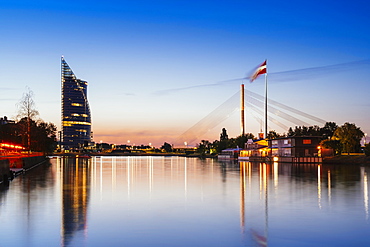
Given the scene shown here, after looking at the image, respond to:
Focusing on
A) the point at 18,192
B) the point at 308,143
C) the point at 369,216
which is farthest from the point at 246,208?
the point at 308,143

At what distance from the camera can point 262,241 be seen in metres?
14.0

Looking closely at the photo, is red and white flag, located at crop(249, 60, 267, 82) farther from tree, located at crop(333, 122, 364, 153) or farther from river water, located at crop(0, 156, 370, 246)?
river water, located at crop(0, 156, 370, 246)

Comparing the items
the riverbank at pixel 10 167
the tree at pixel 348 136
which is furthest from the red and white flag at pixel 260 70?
the riverbank at pixel 10 167

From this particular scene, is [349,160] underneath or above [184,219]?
underneath

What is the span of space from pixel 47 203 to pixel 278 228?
1423 centimetres

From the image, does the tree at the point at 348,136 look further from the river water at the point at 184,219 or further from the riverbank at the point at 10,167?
the riverbank at the point at 10,167

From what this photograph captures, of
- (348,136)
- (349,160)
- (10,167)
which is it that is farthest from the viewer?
(348,136)

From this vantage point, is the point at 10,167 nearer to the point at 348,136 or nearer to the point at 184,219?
the point at 184,219

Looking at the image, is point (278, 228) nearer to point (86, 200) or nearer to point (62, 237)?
point (62, 237)

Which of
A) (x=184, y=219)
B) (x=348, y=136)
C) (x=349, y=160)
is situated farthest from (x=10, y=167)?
(x=348, y=136)

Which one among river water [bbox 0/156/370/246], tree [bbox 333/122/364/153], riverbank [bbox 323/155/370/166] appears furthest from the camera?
tree [bbox 333/122/364/153]

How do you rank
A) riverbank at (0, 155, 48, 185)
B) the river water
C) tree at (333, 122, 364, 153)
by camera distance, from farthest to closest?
tree at (333, 122, 364, 153), riverbank at (0, 155, 48, 185), the river water

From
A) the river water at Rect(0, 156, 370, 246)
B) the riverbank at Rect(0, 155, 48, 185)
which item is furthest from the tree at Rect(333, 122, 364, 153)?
the riverbank at Rect(0, 155, 48, 185)

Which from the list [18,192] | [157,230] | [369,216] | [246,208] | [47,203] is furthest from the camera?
[18,192]
